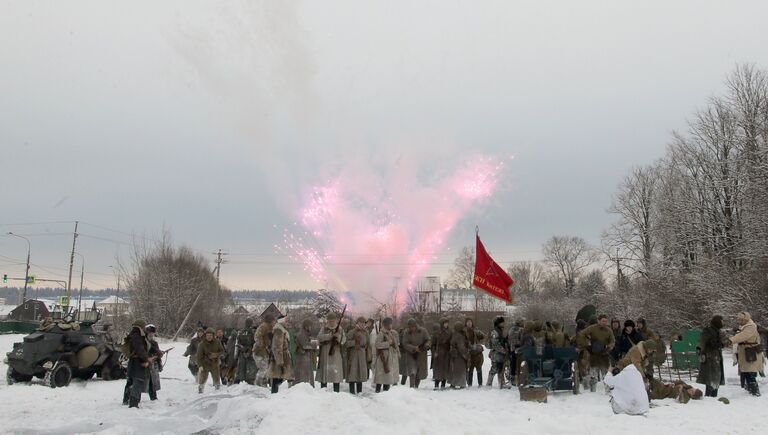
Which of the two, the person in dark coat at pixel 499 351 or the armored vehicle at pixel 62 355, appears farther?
the person in dark coat at pixel 499 351

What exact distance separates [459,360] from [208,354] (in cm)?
611

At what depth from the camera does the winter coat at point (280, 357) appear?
1199 centimetres

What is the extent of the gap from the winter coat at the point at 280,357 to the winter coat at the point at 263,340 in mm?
326

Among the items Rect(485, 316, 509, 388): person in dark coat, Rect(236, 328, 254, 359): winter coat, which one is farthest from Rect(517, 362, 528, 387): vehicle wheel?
Rect(236, 328, 254, 359): winter coat

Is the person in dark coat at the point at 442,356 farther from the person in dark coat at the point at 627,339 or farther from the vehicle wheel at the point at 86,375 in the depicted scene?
the vehicle wheel at the point at 86,375

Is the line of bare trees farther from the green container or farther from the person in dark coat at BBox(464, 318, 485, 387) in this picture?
the green container

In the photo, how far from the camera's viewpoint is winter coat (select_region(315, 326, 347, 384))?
13.1m

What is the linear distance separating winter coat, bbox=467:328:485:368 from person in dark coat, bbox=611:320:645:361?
3.17 metres

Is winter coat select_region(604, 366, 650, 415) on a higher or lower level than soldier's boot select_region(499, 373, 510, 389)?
higher

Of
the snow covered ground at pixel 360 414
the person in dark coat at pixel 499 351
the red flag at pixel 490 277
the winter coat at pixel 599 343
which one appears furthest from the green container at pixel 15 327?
the winter coat at pixel 599 343

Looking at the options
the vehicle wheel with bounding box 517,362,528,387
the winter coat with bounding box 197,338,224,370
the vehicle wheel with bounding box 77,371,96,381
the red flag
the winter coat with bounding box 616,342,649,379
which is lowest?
the vehicle wheel with bounding box 77,371,96,381

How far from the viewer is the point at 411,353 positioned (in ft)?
48.6

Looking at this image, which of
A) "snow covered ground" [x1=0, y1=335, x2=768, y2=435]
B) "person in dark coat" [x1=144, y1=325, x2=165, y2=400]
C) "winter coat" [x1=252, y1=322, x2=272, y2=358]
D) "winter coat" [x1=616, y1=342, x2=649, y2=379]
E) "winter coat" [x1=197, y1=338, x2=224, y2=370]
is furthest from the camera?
"winter coat" [x1=197, y1=338, x2=224, y2=370]

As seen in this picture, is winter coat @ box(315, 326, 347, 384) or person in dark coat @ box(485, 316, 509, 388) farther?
person in dark coat @ box(485, 316, 509, 388)
